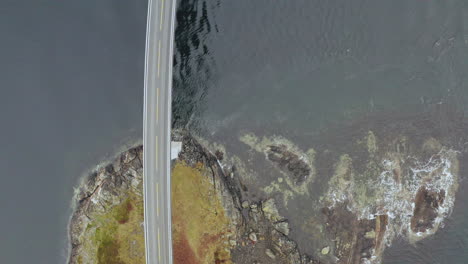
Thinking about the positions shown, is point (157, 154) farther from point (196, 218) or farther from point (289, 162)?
point (289, 162)

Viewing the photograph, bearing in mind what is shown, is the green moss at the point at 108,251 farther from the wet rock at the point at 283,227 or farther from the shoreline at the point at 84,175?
the wet rock at the point at 283,227

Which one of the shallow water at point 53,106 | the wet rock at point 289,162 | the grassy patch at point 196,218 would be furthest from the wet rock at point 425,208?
the shallow water at point 53,106

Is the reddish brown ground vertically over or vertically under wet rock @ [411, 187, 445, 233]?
under

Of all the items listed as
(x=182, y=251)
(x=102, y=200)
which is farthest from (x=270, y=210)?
(x=102, y=200)

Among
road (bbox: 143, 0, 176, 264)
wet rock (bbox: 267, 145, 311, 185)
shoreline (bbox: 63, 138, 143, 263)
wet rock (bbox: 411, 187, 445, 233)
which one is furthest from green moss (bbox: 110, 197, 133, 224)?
wet rock (bbox: 411, 187, 445, 233)

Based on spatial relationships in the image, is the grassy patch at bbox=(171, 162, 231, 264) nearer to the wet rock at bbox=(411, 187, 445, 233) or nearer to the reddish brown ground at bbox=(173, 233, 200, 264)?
the reddish brown ground at bbox=(173, 233, 200, 264)

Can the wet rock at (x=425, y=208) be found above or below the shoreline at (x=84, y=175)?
below

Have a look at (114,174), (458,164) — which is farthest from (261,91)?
Result: (458,164)
